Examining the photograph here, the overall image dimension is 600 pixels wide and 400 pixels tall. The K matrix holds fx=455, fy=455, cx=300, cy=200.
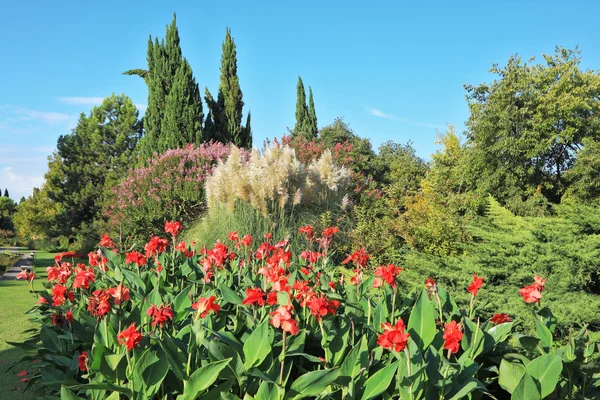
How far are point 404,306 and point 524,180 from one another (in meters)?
12.8

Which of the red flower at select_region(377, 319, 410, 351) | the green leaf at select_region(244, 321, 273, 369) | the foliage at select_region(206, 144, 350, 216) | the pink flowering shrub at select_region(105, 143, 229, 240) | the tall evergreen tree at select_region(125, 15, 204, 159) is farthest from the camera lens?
the tall evergreen tree at select_region(125, 15, 204, 159)

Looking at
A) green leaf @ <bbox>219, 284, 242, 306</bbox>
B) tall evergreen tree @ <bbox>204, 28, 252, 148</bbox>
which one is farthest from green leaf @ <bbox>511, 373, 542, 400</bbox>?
tall evergreen tree @ <bbox>204, 28, 252, 148</bbox>

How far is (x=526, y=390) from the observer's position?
61.9 inches

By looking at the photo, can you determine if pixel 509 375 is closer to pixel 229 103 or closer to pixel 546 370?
pixel 546 370

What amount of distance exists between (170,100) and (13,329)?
10741mm

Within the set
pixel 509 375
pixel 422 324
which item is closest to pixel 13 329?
pixel 422 324

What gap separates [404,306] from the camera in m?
2.62

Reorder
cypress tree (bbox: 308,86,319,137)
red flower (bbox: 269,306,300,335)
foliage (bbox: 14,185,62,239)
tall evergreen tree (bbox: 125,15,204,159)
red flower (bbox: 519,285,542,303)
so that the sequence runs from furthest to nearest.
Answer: foliage (bbox: 14,185,62,239), cypress tree (bbox: 308,86,319,137), tall evergreen tree (bbox: 125,15,204,159), red flower (bbox: 519,285,542,303), red flower (bbox: 269,306,300,335)

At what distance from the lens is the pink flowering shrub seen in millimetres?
8859

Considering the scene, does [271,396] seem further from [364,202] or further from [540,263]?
[364,202]

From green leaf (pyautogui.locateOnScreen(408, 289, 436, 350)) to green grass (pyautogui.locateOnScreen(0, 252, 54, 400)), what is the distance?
1.93 metres

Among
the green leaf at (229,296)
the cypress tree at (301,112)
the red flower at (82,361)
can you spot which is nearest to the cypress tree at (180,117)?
the cypress tree at (301,112)

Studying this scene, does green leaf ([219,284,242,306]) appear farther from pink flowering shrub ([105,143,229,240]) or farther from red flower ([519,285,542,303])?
pink flowering shrub ([105,143,229,240])

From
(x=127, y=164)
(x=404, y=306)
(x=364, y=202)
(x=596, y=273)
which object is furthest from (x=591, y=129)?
(x=127, y=164)
